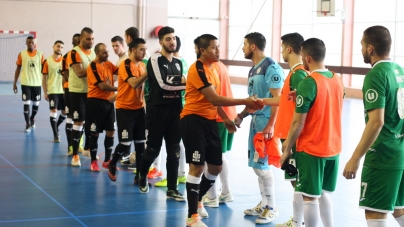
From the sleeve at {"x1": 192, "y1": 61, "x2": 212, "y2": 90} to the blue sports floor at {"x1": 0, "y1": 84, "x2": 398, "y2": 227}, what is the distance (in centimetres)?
160

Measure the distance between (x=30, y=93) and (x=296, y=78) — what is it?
927cm

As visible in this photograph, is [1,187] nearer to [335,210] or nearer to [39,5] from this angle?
[335,210]

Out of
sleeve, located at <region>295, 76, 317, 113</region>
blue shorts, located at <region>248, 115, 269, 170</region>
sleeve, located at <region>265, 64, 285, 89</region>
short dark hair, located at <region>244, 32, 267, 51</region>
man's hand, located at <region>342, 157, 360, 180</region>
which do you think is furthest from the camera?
blue shorts, located at <region>248, 115, 269, 170</region>

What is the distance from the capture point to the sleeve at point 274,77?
21.3 feet

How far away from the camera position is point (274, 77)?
6516mm

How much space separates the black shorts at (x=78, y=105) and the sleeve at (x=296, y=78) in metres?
5.16

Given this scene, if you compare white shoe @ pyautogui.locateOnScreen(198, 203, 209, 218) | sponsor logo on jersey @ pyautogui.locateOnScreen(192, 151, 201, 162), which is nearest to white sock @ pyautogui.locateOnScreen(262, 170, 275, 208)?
white shoe @ pyautogui.locateOnScreen(198, 203, 209, 218)

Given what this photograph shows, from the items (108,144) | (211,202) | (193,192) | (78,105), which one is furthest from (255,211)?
(78,105)

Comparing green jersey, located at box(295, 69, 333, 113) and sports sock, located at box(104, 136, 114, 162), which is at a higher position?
green jersey, located at box(295, 69, 333, 113)

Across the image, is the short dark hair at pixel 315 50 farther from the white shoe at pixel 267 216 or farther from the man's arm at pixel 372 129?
the white shoe at pixel 267 216

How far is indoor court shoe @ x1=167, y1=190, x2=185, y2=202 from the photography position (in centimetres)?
765

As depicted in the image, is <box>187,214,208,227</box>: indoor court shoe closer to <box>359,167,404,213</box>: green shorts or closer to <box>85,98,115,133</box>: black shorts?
<box>359,167,404,213</box>: green shorts

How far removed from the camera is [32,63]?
44.1 ft

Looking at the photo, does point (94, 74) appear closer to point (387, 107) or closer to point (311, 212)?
point (311, 212)
